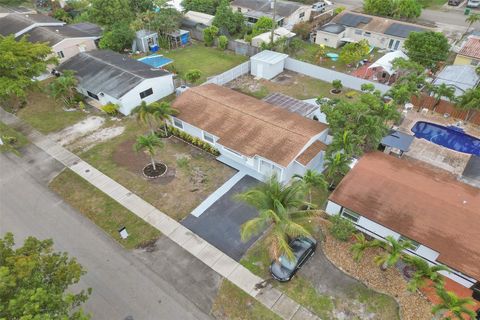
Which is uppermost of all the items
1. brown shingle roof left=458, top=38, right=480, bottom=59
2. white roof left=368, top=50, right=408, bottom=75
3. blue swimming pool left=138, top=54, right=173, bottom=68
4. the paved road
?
brown shingle roof left=458, top=38, right=480, bottom=59

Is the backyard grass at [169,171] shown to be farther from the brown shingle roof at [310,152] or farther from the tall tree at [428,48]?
the tall tree at [428,48]

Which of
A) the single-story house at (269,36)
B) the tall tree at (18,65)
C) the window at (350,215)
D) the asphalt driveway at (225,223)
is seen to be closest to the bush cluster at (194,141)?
the asphalt driveway at (225,223)

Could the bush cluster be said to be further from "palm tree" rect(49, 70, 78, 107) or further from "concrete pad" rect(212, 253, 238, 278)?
"palm tree" rect(49, 70, 78, 107)

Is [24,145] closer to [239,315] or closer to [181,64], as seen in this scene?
[181,64]

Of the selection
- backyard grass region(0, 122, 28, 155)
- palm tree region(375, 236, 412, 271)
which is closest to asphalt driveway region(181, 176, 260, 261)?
palm tree region(375, 236, 412, 271)

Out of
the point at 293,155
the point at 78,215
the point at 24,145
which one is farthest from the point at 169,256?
the point at 24,145

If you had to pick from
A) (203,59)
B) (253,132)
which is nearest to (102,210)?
(253,132)
